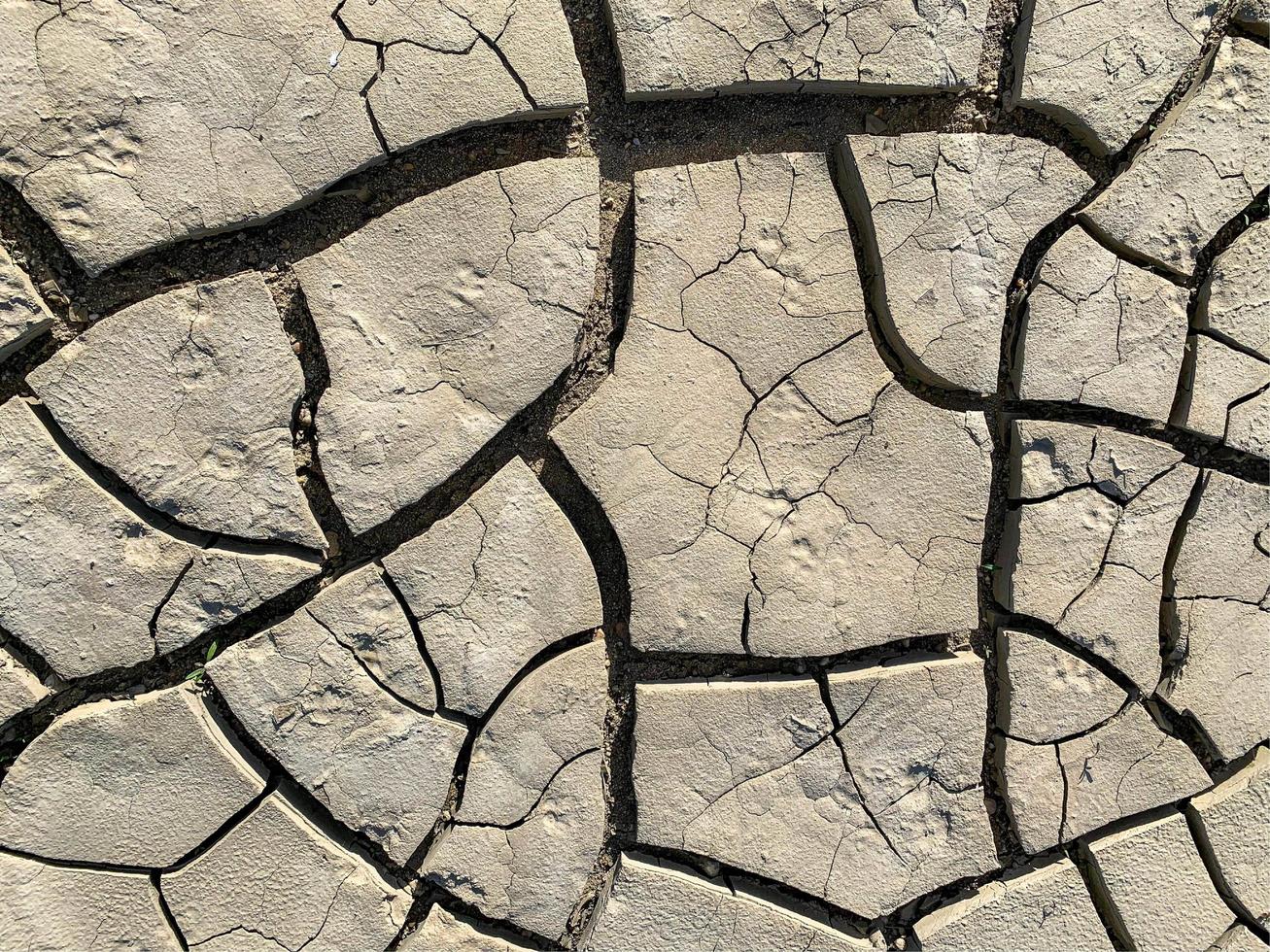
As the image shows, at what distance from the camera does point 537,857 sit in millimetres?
1997

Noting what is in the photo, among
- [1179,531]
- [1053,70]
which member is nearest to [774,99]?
[1053,70]

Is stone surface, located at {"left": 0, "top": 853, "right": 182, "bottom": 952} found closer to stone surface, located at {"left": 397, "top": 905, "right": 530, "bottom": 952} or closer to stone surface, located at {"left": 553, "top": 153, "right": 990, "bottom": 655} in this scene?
stone surface, located at {"left": 397, "top": 905, "right": 530, "bottom": 952}

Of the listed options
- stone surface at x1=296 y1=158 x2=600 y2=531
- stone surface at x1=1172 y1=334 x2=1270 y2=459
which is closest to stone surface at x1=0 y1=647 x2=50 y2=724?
stone surface at x1=296 y1=158 x2=600 y2=531

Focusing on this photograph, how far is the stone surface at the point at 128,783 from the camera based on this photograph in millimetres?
1859

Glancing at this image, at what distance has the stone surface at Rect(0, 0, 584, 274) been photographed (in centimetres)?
184

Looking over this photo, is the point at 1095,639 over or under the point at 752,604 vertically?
over

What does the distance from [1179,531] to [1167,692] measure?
0.42m

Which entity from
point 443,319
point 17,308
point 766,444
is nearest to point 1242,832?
point 766,444

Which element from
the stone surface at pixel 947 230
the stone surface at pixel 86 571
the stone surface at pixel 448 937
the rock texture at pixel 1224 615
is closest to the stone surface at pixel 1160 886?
the rock texture at pixel 1224 615

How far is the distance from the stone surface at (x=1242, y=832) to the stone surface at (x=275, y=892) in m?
2.13

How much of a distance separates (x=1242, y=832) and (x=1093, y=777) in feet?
1.51

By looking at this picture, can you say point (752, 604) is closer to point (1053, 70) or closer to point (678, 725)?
point (678, 725)

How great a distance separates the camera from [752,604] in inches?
80.8

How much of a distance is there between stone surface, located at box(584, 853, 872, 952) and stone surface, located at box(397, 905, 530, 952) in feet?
0.80
